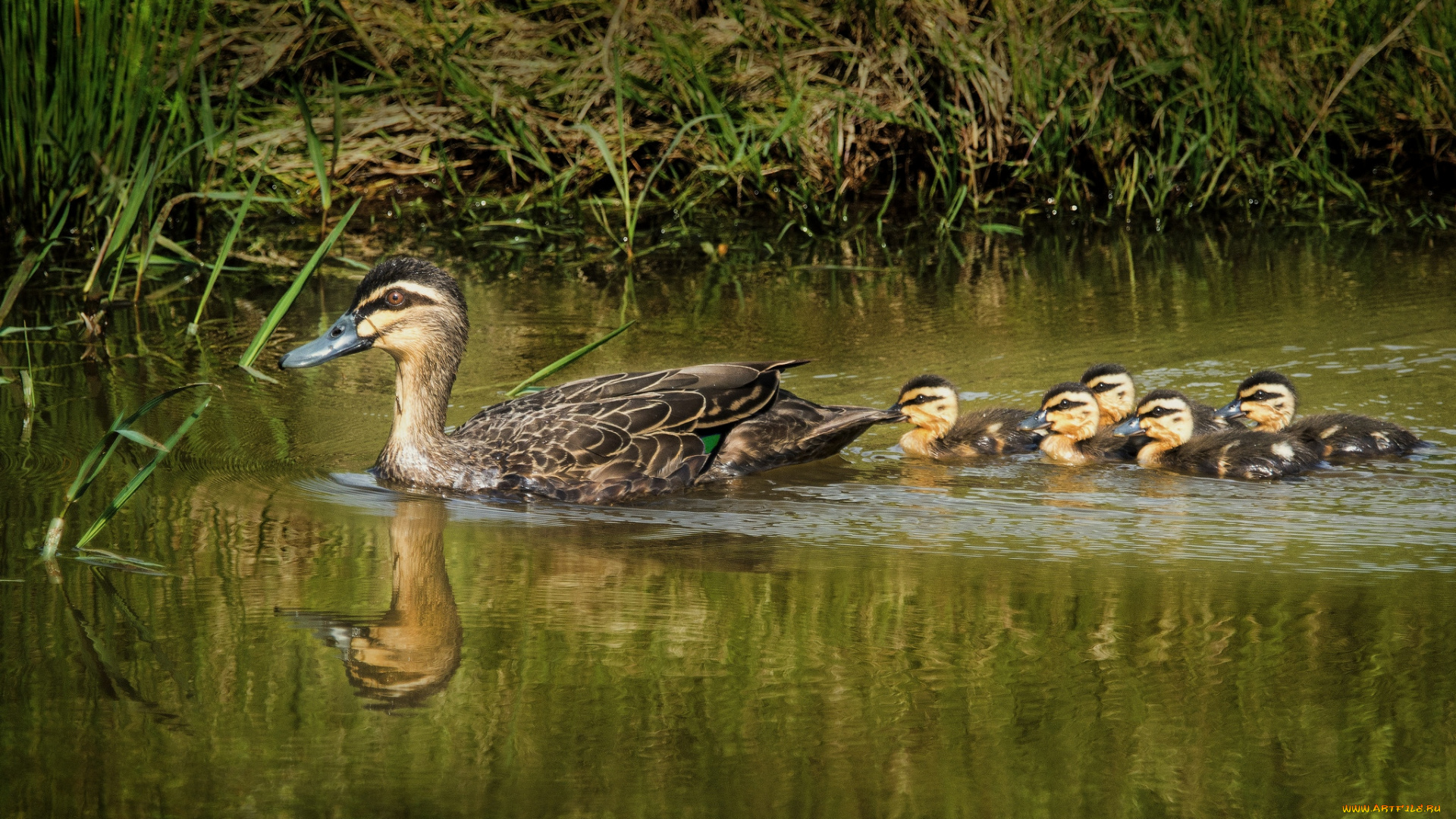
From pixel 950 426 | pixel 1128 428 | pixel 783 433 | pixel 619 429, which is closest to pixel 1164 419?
pixel 1128 428

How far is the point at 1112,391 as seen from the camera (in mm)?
5914

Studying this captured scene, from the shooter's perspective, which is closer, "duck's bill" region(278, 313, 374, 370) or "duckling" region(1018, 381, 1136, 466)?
"duck's bill" region(278, 313, 374, 370)

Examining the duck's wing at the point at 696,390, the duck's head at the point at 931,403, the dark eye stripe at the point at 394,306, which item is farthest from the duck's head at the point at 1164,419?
the dark eye stripe at the point at 394,306

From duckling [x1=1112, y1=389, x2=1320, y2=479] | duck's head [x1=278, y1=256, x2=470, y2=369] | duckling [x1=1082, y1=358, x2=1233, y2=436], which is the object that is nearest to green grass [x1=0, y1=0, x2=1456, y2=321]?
duck's head [x1=278, y1=256, x2=470, y2=369]

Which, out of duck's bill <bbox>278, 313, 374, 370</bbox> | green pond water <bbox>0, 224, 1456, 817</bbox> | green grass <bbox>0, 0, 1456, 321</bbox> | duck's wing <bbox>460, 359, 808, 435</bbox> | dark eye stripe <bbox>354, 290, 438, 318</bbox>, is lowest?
green pond water <bbox>0, 224, 1456, 817</bbox>

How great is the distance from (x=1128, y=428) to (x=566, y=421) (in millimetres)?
1944

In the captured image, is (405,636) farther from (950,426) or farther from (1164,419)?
(1164,419)

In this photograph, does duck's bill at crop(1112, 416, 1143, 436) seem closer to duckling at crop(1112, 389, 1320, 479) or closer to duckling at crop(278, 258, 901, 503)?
duckling at crop(1112, 389, 1320, 479)

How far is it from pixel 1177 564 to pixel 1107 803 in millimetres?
1474

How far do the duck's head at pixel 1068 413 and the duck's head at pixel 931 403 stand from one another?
0.26 m

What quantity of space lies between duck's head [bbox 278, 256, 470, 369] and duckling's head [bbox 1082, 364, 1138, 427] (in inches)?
90.8

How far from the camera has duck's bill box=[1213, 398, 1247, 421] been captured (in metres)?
5.76

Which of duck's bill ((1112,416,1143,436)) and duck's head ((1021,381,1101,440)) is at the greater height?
duck's head ((1021,381,1101,440))

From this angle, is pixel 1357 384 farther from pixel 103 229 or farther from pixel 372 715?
pixel 103 229
